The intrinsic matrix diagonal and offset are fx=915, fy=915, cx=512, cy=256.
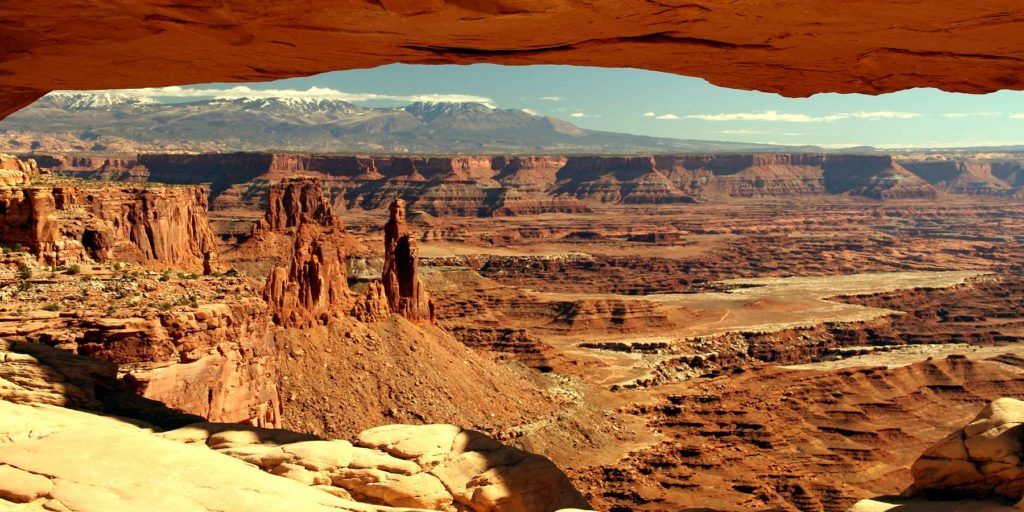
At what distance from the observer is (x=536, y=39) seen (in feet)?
41.5

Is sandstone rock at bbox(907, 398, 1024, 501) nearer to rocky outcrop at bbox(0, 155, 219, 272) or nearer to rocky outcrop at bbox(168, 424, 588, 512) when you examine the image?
rocky outcrop at bbox(168, 424, 588, 512)

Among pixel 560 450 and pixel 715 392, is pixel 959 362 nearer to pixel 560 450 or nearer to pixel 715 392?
pixel 715 392

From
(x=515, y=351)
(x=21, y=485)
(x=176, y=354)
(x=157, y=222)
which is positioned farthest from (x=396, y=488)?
(x=157, y=222)

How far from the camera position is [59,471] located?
38.0ft

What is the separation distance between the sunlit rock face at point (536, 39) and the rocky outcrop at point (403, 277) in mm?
40619

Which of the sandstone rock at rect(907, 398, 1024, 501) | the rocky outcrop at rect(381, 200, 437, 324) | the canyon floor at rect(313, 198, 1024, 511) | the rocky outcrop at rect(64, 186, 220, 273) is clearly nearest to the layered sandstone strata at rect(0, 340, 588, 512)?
the sandstone rock at rect(907, 398, 1024, 501)

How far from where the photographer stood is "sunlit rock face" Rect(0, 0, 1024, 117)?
11.4 metres

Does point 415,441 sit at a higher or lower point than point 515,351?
higher

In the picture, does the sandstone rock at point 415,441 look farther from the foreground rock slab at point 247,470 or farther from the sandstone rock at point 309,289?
the sandstone rock at point 309,289

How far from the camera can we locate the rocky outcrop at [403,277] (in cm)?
5622

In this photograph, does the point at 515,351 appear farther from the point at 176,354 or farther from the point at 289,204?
the point at 176,354

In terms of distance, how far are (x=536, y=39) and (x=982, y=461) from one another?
865 centimetres

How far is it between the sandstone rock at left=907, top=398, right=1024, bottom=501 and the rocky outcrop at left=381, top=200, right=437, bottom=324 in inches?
1725

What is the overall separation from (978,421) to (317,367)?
33061 mm
